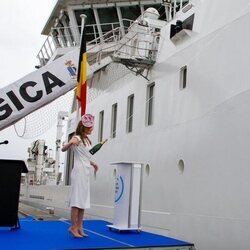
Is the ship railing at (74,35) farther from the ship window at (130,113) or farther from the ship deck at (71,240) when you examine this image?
the ship deck at (71,240)

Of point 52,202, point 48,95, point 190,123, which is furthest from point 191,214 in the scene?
point 52,202

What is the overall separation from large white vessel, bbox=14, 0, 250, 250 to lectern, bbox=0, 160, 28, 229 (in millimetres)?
3144

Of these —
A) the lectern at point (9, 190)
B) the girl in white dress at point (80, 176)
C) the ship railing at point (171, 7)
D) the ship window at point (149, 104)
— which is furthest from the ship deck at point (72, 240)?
the ship railing at point (171, 7)

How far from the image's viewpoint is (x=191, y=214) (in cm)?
783

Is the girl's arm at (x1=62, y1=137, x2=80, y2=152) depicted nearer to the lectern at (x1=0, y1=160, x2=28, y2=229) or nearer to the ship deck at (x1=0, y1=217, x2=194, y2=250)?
the lectern at (x1=0, y1=160, x2=28, y2=229)

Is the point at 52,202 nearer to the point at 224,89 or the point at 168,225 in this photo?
the point at 168,225

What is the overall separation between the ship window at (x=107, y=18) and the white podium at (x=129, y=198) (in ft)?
30.3

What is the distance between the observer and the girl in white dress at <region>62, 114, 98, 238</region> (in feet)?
19.6

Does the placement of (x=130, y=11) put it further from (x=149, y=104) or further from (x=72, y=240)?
(x=72, y=240)

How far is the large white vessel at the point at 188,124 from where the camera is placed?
700 centimetres

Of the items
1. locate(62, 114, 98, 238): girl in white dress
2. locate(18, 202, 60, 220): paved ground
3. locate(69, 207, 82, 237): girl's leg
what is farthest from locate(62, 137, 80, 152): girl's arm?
locate(18, 202, 60, 220): paved ground

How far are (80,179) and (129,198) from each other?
159cm

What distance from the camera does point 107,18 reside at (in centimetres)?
1605

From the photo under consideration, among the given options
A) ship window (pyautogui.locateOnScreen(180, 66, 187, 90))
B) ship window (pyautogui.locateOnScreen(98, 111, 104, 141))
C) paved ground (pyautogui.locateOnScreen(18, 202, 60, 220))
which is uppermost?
ship window (pyautogui.locateOnScreen(180, 66, 187, 90))
